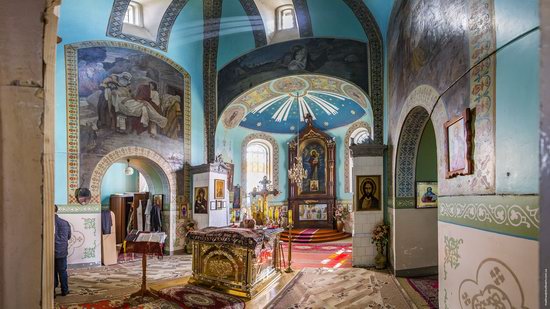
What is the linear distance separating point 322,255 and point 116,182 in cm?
1036

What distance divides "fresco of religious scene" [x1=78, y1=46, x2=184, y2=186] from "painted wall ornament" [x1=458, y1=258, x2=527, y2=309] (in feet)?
31.4

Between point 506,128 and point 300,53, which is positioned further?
point 300,53

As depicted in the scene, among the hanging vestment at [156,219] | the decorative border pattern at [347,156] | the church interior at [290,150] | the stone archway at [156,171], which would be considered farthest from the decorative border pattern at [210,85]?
the decorative border pattern at [347,156]

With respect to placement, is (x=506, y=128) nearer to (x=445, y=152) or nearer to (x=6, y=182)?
(x=445, y=152)

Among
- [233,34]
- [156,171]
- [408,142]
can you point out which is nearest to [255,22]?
[233,34]

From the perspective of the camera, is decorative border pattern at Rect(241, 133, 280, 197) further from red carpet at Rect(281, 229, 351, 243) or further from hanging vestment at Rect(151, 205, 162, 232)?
hanging vestment at Rect(151, 205, 162, 232)

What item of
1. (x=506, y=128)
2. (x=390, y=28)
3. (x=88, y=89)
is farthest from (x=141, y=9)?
(x=506, y=128)

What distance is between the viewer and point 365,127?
53.1 feet

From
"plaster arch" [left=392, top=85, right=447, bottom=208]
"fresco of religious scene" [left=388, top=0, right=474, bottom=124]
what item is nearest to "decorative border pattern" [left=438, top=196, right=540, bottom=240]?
"fresco of religious scene" [left=388, top=0, right=474, bottom=124]

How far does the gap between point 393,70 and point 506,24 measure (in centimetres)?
579

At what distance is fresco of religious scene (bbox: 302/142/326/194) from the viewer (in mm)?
17203

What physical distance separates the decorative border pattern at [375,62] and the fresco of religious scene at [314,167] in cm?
730

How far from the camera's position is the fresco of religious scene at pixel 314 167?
17203mm

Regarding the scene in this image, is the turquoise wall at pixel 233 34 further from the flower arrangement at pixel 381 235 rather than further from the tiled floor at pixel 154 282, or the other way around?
the flower arrangement at pixel 381 235
